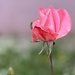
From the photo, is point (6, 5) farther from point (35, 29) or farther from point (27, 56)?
point (35, 29)

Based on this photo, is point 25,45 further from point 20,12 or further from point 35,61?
point 20,12

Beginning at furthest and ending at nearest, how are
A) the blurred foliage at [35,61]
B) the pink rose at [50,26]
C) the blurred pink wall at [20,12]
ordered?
the blurred pink wall at [20,12]
the blurred foliage at [35,61]
the pink rose at [50,26]

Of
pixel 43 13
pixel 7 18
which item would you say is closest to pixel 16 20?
pixel 7 18

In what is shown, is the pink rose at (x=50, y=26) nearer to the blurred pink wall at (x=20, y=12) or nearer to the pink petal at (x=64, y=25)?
the pink petal at (x=64, y=25)

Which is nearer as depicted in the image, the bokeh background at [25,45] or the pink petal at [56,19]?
the pink petal at [56,19]

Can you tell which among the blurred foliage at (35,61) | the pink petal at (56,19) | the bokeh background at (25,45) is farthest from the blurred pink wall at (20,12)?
the pink petal at (56,19)

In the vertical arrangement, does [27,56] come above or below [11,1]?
below
